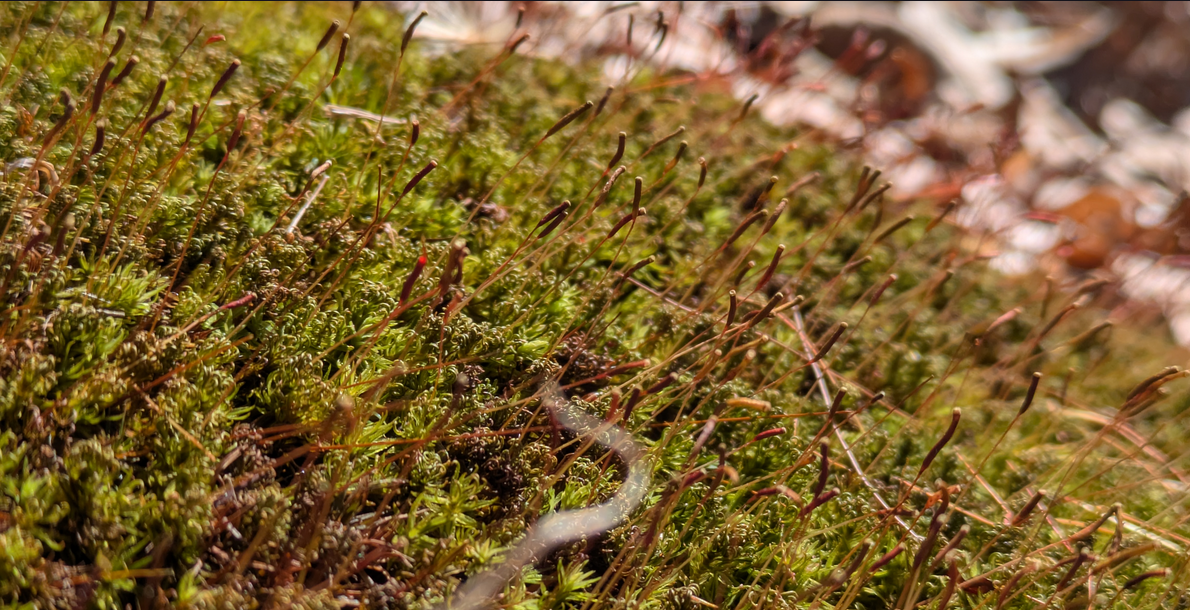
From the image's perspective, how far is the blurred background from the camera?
14.9ft

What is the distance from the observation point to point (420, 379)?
2363 mm

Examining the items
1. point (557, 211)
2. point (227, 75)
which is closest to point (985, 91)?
point (557, 211)

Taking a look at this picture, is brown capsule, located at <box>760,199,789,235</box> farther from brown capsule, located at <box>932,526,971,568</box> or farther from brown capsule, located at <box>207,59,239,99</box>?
brown capsule, located at <box>207,59,239,99</box>

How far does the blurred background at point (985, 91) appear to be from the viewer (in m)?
4.55

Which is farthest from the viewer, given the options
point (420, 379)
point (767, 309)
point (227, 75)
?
point (420, 379)

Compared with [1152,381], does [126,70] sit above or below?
above

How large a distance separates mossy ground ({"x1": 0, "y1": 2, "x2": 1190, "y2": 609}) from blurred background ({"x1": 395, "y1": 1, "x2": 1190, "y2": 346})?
78 cm

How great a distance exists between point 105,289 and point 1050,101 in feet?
32.7

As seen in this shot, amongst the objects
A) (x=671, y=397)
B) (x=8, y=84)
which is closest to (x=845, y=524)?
(x=671, y=397)

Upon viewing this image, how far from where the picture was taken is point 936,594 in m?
2.40

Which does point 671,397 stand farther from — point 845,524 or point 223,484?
point 223,484

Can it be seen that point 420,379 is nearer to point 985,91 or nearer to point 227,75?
point 227,75

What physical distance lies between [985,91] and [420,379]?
7726mm

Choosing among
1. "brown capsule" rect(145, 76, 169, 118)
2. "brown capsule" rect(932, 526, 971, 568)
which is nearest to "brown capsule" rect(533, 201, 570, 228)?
"brown capsule" rect(145, 76, 169, 118)
